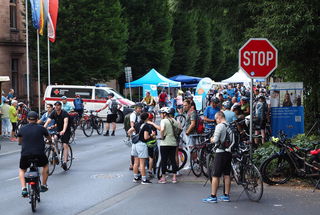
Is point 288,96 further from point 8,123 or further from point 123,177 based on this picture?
point 8,123

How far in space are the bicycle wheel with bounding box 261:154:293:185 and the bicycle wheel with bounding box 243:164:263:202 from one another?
122cm

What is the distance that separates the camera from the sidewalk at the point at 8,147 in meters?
20.0

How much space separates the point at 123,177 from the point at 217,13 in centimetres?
510

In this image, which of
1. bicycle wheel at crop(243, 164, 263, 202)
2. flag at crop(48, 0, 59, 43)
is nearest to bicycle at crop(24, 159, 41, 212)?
bicycle wheel at crop(243, 164, 263, 202)

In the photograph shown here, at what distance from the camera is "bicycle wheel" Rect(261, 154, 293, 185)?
1158 centimetres

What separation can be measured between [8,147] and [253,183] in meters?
13.2

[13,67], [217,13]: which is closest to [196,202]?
[217,13]

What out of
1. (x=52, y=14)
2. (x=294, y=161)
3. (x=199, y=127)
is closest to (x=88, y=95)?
(x=52, y=14)

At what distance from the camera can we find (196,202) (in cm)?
1039

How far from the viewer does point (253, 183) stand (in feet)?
33.7

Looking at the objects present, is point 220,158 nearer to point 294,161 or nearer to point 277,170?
point 294,161

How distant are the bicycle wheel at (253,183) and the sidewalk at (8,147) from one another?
36.2ft

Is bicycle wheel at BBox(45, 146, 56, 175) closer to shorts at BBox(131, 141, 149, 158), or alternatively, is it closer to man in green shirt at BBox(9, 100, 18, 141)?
shorts at BBox(131, 141, 149, 158)

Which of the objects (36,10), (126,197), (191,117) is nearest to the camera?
(126,197)
